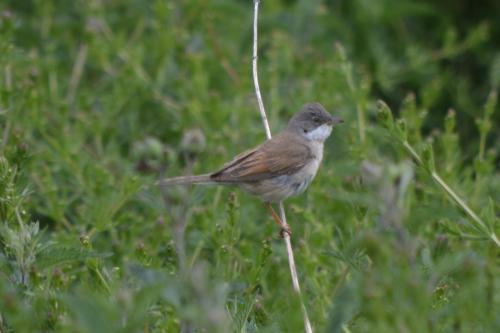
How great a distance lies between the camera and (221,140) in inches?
219

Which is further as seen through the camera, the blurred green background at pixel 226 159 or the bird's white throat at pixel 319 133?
the bird's white throat at pixel 319 133

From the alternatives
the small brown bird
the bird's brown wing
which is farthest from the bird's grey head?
the bird's brown wing

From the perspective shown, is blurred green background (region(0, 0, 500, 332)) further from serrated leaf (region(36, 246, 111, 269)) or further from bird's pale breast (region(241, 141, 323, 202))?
bird's pale breast (region(241, 141, 323, 202))

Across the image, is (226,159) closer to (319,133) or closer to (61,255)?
(319,133)

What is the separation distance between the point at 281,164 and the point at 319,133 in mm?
355

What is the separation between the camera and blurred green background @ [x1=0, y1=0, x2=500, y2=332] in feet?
7.38

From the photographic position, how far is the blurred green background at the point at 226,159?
7.38ft

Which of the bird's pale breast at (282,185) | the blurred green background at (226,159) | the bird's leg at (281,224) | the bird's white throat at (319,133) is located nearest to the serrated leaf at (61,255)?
the blurred green background at (226,159)

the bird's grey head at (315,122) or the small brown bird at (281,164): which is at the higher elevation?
the bird's grey head at (315,122)

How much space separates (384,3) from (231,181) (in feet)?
11.3

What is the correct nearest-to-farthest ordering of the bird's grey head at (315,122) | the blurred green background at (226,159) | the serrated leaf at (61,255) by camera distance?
the blurred green background at (226,159) < the serrated leaf at (61,255) < the bird's grey head at (315,122)

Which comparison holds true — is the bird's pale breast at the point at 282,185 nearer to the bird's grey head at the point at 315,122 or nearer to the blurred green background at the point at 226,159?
the blurred green background at the point at 226,159

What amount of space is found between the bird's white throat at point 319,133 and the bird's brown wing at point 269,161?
3.7 inches

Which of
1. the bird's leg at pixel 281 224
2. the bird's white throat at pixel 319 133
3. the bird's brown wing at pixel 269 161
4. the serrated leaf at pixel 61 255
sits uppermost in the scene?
the serrated leaf at pixel 61 255
